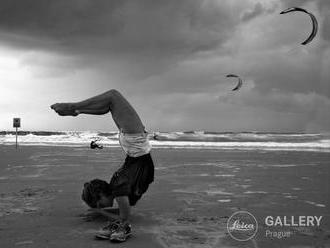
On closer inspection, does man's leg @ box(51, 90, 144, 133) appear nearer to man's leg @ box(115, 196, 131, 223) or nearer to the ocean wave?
man's leg @ box(115, 196, 131, 223)

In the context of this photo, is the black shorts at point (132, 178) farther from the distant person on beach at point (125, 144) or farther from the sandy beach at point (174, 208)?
the sandy beach at point (174, 208)

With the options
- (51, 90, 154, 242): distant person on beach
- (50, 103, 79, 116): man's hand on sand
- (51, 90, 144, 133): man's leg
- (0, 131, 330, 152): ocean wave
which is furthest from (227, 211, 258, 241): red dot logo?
(0, 131, 330, 152): ocean wave

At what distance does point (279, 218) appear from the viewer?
18.4ft

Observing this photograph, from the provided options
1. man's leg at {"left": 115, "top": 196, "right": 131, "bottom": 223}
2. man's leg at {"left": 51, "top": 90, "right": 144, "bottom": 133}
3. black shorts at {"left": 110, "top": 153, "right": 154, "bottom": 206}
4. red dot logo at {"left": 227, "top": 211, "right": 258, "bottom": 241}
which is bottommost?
red dot logo at {"left": 227, "top": 211, "right": 258, "bottom": 241}

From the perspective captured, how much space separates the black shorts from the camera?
483 centimetres

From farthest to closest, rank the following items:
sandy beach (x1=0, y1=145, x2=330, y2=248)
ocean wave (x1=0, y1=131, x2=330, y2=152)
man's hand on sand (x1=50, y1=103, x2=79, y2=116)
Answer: ocean wave (x1=0, y1=131, x2=330, y2=152)
man's hand on sand (x1=50, y1=103, x2=79, y2=116)
sandy beach (x1=0, y1=145, x2=330, y2=248)

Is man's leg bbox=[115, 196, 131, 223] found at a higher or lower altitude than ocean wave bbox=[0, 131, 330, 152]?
lower

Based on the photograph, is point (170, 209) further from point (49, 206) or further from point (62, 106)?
point (62, 106)

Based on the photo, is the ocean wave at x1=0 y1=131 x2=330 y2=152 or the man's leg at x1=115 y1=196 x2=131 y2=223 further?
the ocean wave at x1=0 y1=131 x2=330 y2=152

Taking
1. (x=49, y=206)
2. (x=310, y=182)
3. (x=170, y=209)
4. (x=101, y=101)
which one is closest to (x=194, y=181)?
(x=310, y=182)

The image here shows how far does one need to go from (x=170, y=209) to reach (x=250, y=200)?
1595mm

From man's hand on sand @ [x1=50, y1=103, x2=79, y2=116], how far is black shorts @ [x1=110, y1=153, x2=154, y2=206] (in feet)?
2.72

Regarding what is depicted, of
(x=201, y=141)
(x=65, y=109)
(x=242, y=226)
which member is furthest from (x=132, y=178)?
(x=201, y=141)

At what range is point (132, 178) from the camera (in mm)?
4887
